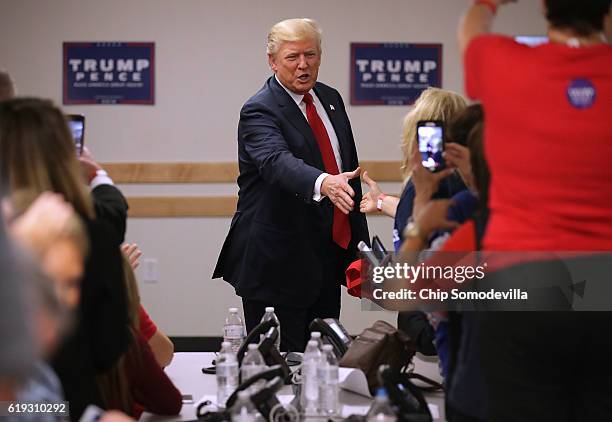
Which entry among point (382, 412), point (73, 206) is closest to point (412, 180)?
point (382, 412)

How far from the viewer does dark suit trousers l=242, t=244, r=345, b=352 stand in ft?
12.5

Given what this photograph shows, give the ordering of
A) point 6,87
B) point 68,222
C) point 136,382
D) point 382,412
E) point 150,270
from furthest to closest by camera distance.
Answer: point 150,270 → point 136,382 → point 6,87 → point 382,412 → point 68,222

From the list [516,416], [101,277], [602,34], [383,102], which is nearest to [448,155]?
[602,34]

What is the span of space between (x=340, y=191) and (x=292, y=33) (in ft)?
2.67

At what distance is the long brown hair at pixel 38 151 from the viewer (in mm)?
1888

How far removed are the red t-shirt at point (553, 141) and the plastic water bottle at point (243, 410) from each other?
699 millimetres

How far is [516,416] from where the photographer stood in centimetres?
192

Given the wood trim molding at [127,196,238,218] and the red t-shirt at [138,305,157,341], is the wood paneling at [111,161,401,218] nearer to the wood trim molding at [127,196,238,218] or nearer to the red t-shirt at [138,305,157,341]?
the wood trim molding at [127,196,238,218]

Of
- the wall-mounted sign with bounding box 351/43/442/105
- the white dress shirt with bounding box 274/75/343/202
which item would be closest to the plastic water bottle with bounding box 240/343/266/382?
the white dress shirt with bounding box 274/75/343/202

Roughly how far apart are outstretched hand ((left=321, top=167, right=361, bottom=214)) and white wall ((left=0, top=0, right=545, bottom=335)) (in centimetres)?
250

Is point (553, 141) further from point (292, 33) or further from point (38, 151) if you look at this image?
point (292, 33)

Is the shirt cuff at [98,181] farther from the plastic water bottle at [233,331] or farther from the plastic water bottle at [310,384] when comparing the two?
the plastic water bottle at [233,331]

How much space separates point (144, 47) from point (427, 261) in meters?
4.06

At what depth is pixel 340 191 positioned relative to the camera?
11.2 feet
